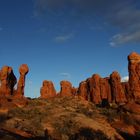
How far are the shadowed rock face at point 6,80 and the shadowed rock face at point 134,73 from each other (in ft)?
111

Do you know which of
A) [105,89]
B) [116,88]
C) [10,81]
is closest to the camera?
[10,81]

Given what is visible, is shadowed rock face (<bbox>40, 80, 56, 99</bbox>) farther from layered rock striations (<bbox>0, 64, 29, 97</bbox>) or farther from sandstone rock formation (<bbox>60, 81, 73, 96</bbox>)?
layered rock striations (<bbox>0, 64, 29, 97</bbox>)

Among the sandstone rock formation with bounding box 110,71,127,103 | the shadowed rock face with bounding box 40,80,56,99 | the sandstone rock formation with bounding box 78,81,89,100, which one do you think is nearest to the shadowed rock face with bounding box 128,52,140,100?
the sandstone rock formation with bounding box 110,71,127,103

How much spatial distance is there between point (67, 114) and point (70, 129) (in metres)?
9.21

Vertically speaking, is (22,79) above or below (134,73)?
below

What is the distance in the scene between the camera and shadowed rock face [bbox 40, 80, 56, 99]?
112 m

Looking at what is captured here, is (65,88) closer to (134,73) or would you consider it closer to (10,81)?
(10,81)

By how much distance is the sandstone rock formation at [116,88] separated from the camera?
318 feet

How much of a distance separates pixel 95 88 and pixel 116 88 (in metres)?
8.33

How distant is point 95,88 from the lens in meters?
104

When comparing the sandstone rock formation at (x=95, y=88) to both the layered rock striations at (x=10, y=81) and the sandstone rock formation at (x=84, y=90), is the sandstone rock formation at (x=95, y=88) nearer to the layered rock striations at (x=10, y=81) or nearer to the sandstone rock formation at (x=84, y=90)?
the sandstone rock formation at (x=84, y=90)

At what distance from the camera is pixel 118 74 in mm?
99062

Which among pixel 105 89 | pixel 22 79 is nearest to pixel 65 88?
pixel 105 89

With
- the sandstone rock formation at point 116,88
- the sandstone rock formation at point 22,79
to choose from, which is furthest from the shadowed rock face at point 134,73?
the sandstone rock formation at point 22,79
